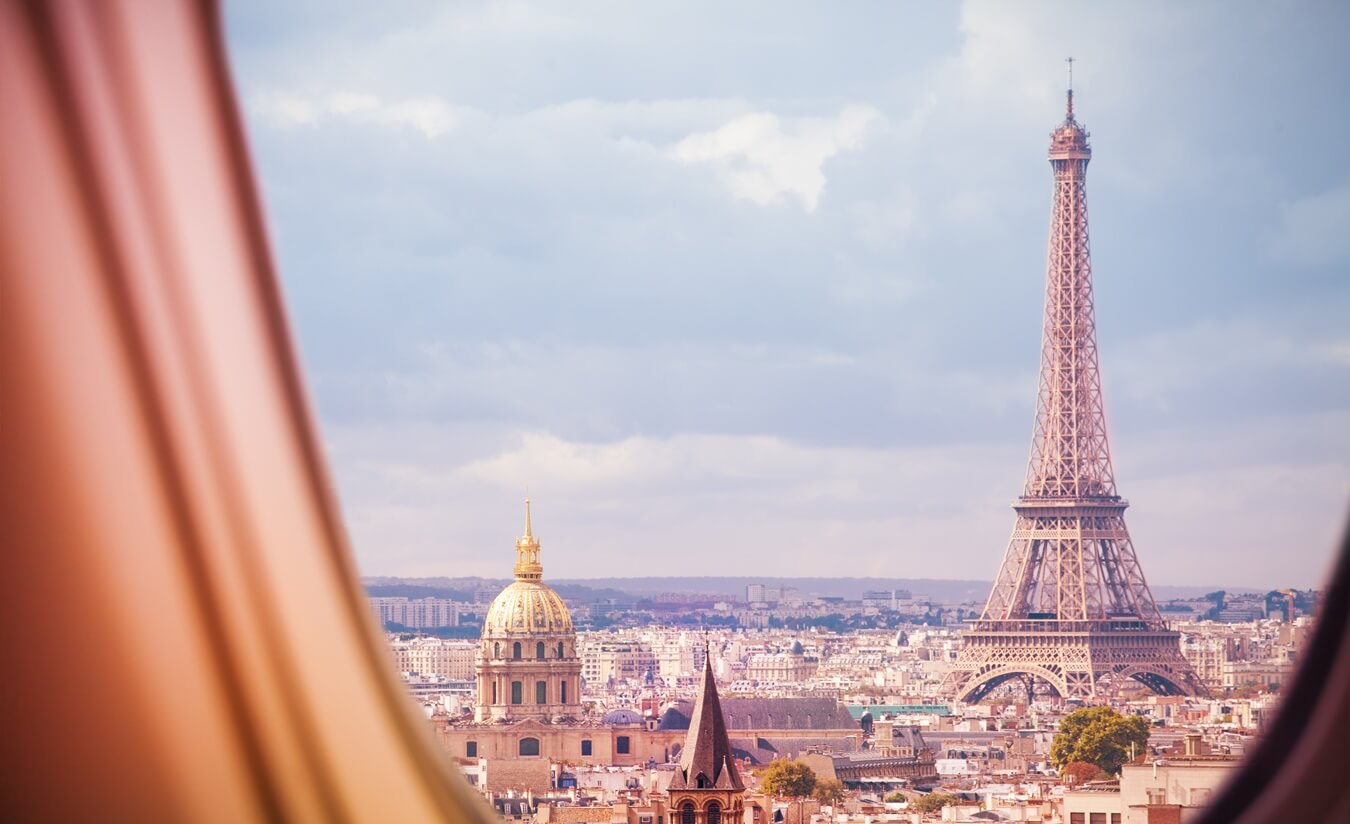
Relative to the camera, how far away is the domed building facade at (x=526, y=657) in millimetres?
43781

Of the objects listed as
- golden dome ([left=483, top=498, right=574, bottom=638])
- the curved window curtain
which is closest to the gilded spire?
golden dome ([left=483, top=498, right=574, bottom=638])

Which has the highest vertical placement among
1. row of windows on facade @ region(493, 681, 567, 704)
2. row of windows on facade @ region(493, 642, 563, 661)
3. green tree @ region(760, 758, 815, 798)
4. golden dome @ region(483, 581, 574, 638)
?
golden dome @ region(483, 581, 574, 638)

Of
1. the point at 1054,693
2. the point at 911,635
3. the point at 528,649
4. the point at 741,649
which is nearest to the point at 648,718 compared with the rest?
the point at 528,649

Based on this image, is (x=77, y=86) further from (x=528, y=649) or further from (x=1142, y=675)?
(x=1142, y=675)

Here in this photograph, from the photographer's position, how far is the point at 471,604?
62.2 metres

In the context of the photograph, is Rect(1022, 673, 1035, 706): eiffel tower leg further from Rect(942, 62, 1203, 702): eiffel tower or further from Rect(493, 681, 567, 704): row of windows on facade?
Rect(493, 681, 567, 704): row of windows on facade

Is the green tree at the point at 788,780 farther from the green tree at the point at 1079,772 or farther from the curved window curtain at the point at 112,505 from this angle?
the curved window curtain at the point at 112,505

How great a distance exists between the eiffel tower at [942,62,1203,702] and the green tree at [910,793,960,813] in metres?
17.6

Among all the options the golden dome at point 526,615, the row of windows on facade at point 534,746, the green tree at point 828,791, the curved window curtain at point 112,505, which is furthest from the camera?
the golden dome at point 526,615

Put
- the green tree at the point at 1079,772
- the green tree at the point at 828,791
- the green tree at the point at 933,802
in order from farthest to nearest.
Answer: the green tree at the point at 828,791 < the green tree at the point at 933,802 < the green tree at the point at 1079,772

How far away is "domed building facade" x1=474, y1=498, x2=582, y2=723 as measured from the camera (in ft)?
144

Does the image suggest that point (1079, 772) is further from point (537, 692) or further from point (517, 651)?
point (537, 692)

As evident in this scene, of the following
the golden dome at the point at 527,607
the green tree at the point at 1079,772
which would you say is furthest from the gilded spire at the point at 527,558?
the green tree at the point at 1079,772

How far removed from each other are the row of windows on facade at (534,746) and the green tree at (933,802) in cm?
1025
